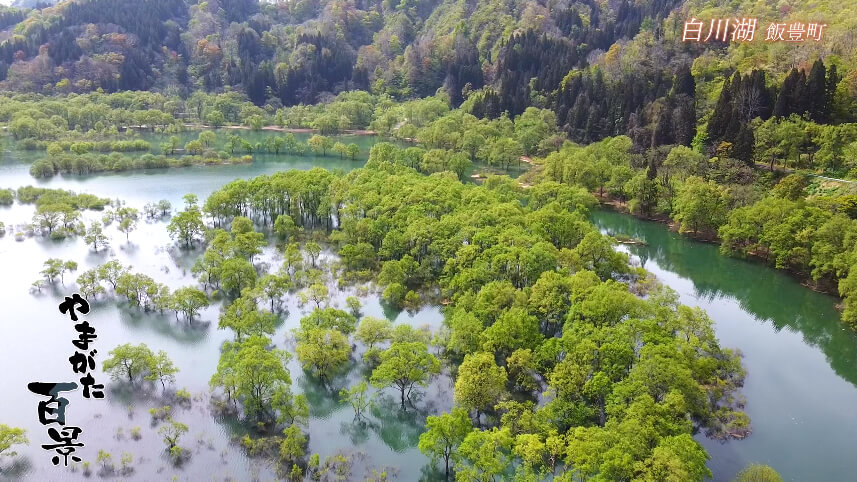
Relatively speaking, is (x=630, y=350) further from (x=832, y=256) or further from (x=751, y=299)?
(x=832, y=256)

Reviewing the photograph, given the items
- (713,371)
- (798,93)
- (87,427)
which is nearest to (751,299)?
(713,371)

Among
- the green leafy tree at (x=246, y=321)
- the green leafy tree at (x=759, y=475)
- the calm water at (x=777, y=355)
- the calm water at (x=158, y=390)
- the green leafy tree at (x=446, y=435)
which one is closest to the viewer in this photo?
the green leafy tree at (x=759, y=475)

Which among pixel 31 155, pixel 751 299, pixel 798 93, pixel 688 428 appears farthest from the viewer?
pixel 31 155

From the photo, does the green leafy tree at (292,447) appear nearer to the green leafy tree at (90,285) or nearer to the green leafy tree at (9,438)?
the green leafy tree at (9,438)

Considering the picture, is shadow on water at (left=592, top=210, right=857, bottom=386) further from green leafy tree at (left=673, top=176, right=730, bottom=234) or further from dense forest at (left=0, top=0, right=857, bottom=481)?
green leafy tree at (left=673, top=176, right=730, bottom=234)

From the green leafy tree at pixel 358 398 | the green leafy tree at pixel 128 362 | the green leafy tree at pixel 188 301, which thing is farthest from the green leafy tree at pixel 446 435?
the green leafy tree at pixel 188 301
